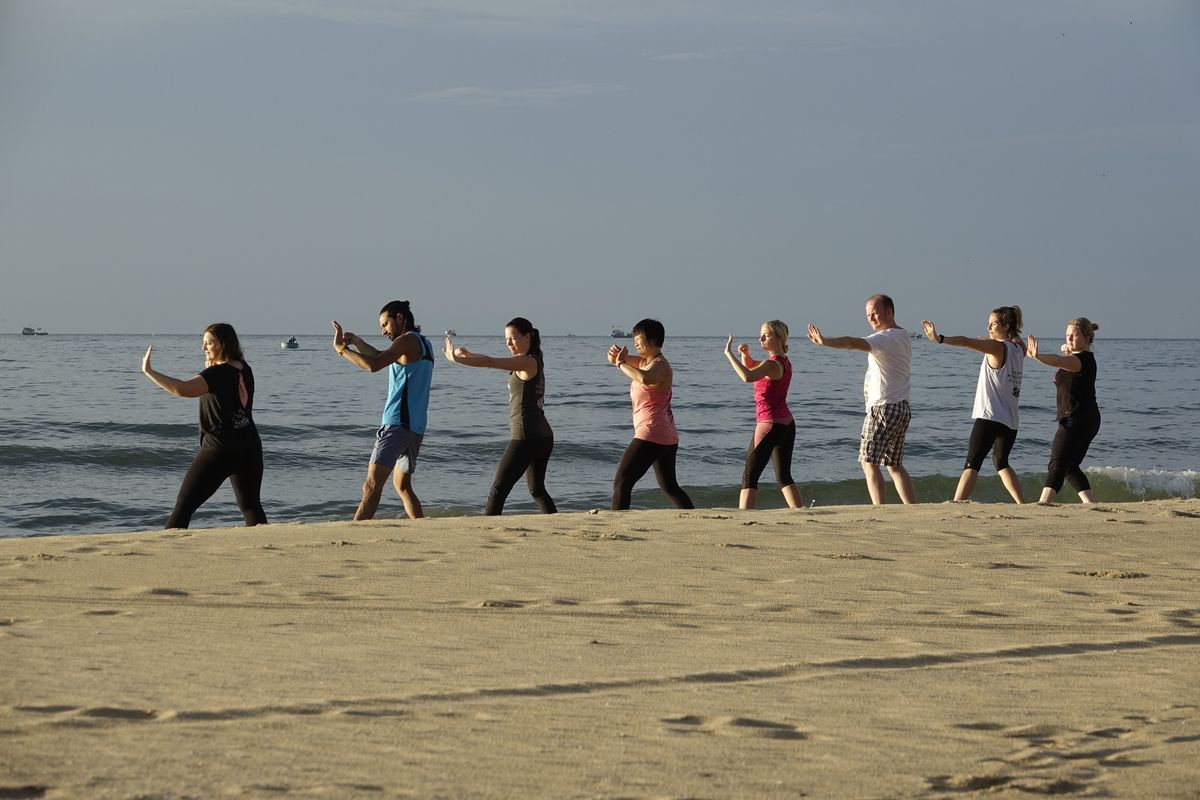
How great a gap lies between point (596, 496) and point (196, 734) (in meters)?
12.1

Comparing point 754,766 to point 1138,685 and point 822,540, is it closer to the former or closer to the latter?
point 1138,685

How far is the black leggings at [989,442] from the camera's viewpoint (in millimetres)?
9453

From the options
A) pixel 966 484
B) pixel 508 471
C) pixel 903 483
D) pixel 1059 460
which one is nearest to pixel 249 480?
pixel 508 471

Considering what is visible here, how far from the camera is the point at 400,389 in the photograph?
27.5 ft

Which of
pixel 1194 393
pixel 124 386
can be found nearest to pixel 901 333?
pixel 124 386

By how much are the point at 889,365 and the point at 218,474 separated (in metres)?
4.89

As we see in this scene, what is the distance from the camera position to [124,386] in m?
32.2

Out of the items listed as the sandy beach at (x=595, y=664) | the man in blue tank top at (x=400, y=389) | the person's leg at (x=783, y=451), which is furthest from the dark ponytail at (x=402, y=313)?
the person's leg at (x=783, y=451)

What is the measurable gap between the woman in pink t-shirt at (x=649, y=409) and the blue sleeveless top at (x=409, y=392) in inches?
55.7

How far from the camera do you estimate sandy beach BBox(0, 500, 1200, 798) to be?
3.61 metres

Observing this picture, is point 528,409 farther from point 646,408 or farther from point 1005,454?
point 1005,454

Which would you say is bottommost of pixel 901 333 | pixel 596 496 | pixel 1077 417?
pixel 596 496

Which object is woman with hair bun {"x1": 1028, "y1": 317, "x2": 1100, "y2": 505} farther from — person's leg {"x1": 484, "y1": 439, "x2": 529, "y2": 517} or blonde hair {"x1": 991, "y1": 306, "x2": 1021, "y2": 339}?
person's leg {"x1": 484, "y1": 439, "x2": 529, "y2": 517}

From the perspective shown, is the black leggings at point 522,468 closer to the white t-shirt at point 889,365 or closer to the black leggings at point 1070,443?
the white t-shirt at point 889,365
